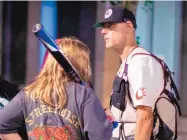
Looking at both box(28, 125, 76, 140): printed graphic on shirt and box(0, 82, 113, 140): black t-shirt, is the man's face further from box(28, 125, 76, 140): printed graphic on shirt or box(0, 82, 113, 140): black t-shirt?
box(28, 125, 76, 140): printed graphic on shirt

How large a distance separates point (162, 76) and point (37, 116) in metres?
0.92

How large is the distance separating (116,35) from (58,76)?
2.39ft

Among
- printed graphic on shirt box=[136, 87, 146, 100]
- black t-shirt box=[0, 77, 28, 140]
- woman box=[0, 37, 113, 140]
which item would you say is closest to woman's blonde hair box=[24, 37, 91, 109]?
woman box=[0, 37, 113, 140]

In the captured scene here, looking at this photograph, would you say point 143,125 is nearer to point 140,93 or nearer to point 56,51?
point 140,93

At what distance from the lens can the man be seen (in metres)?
3.12

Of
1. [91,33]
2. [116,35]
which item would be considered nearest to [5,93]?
[116,35]

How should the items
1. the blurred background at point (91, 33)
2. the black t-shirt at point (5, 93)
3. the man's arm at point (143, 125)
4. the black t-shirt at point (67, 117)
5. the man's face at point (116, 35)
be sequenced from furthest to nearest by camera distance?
1. the blurred background at point (91, 33)
2. the black t-shirt at point (5, 93)
3. the man's face at point (116, 35)
4. the man's arm at point (143, 125)
5. the black t-shirt at point (67, 117)

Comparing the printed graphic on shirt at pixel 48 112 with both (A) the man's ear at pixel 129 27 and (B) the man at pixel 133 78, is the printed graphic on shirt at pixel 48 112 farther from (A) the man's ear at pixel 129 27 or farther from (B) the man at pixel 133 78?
(A) the man's ear at pixel 129 27

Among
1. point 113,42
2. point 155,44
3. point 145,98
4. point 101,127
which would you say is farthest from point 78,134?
point 155,44

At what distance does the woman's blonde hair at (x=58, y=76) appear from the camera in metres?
2.71

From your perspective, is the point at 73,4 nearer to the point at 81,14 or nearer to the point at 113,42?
the point at 81,14

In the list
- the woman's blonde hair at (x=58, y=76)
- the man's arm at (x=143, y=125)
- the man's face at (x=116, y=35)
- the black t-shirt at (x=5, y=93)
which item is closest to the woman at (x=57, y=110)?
the woman's blonde hair at (x=58, y=76)

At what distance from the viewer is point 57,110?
271cm

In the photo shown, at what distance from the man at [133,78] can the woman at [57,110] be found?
1.42 feet
